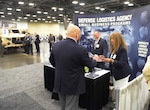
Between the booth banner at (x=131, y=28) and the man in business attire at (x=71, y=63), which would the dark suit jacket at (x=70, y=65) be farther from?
the booth banner at (x=131, y=28)

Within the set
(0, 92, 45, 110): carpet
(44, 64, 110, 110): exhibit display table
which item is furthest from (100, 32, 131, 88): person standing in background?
(0, 92, 45, 110): carpet

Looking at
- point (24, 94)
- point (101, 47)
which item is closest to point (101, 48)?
point (101, 47)

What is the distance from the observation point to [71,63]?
1.80m

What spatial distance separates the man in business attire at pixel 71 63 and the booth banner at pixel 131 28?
224cm

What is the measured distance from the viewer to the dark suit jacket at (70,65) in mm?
1776

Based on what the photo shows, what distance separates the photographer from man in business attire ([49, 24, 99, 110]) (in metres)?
1.78

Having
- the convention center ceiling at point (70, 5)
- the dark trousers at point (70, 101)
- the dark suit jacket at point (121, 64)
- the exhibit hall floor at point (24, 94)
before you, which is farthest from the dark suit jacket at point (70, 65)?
the convention center ceiling at point (70, 5)

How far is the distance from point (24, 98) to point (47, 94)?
51 centimetres

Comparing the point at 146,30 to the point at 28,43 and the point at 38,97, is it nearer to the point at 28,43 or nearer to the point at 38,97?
the point at 38,97

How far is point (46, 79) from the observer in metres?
3.65

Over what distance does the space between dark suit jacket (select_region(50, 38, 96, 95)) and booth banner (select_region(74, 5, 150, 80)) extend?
2.24 meters

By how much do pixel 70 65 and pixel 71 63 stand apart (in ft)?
0.09

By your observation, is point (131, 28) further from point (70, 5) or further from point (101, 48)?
point (70, 5)

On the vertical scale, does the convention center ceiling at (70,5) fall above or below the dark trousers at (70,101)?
above
